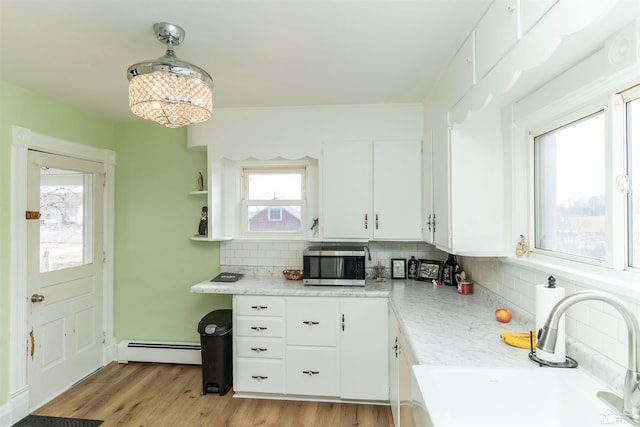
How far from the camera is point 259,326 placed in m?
2.64

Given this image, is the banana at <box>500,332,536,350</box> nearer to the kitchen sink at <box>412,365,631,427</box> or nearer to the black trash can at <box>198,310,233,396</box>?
the kitchen sink at <box>412,365,631,427</box>

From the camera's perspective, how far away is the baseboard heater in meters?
3.23

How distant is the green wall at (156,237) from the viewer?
3.29m

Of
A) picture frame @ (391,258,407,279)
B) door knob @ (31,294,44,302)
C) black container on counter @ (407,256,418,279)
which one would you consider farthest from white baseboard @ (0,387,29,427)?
black container on counter @ (407,256,418,279)

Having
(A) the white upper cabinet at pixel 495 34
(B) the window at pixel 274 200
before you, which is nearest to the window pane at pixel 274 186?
(B) the window at pixel 274 200

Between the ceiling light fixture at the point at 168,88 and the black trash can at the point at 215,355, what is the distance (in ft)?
5.66

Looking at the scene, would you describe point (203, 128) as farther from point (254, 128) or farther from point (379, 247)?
point (379, 247)

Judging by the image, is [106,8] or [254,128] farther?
[254,128]

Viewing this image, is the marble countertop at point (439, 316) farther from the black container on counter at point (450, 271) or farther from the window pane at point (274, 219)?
the window pane at point (274, 219)

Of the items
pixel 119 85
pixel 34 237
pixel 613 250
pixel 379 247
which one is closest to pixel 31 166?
pixel 34 237

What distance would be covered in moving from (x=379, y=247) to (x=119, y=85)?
8.09 ft

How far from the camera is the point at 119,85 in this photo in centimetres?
242

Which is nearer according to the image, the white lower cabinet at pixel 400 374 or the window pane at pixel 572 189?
the window pane at pixel 572 189

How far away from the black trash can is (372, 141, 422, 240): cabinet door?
1489 mm
